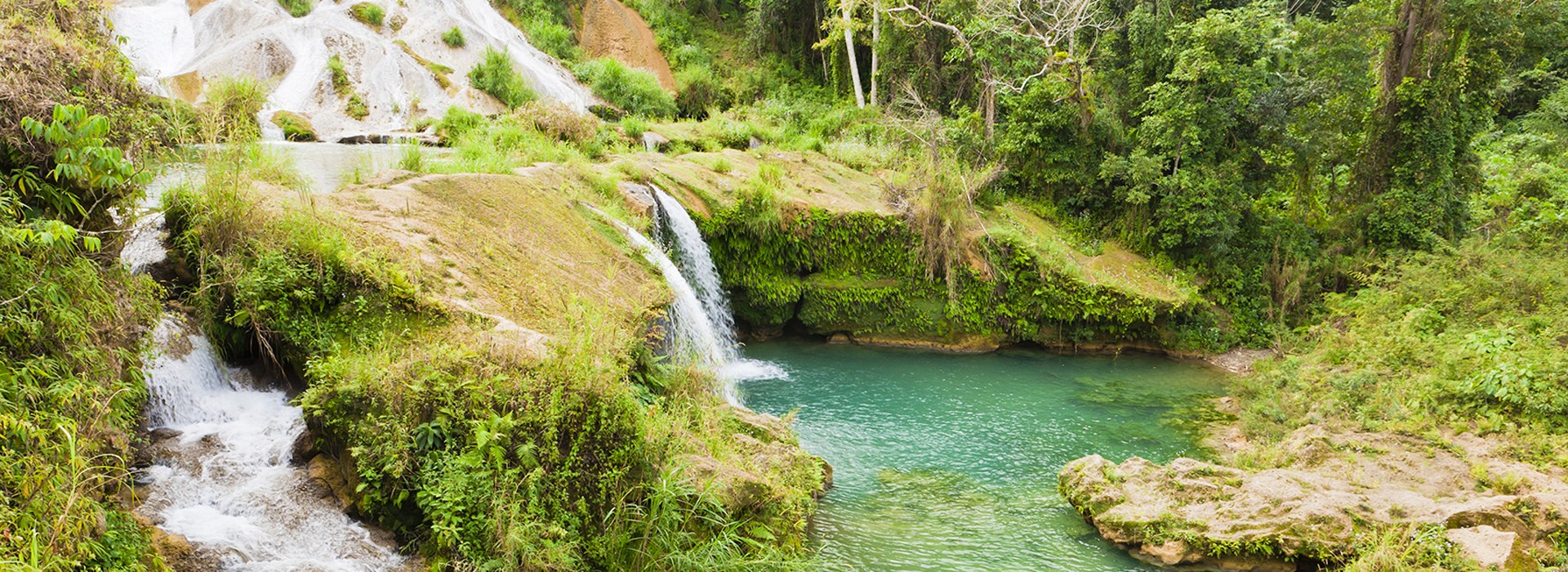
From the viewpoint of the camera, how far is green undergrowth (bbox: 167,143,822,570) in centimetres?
470

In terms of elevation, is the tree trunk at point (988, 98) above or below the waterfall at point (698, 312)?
above

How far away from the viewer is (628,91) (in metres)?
22.0

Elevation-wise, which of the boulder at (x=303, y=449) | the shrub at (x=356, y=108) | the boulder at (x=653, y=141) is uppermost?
the shrub at (x=356, y=108)

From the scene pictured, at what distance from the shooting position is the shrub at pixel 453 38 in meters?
21.4

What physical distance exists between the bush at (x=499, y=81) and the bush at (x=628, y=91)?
2408 millimetres

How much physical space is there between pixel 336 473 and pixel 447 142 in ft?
38.6

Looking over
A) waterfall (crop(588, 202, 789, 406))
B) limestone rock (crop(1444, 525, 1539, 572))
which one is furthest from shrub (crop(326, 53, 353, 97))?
limestone rock (crop(1444, 525, 1539, 572))

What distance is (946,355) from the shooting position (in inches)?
541

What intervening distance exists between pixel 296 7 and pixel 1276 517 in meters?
23.4

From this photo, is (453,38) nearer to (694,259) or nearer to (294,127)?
(294,127)

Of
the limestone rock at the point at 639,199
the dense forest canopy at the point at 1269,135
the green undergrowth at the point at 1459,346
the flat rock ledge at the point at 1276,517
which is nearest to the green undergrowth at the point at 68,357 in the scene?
the limestone rock at the point at 639,199

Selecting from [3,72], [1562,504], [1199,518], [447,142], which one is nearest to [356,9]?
[447,142]

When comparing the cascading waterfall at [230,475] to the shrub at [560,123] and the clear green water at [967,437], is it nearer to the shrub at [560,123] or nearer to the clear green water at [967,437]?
the clear green water at [967,437]

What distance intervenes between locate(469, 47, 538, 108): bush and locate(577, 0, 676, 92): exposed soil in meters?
6.40
